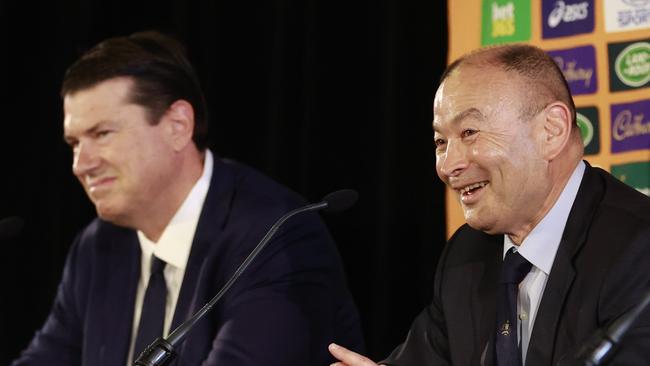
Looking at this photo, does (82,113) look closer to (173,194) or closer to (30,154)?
(173,194)

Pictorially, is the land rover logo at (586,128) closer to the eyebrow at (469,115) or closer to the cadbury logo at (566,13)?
the cadbury logo at (566,13)

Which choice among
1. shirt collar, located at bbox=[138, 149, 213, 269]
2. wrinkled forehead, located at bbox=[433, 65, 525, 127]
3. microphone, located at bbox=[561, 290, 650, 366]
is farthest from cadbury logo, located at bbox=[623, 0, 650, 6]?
shirt collar, located at bbox=[138, 149, 213, 269]

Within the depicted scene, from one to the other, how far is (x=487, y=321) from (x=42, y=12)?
9.38 feet

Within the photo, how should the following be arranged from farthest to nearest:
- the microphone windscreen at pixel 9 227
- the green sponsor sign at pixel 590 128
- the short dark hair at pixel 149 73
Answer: the short dark hair at pixel 149 73, the microphone windscreen at pixel 9 227, the green sponsor sign at pixel 590 128

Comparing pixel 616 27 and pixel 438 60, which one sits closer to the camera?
pixel 616 27

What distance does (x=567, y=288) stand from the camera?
2.44 m

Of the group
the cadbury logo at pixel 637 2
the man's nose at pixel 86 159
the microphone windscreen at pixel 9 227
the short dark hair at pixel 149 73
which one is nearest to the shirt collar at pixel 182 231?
the short dark hair at pixel 149 73

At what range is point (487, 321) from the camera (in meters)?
2.60

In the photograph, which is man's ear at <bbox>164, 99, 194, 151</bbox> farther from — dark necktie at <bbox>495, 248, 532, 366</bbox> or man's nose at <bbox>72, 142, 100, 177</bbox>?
dark necktie at <bbox>495, 248, 532, 366</bbox>

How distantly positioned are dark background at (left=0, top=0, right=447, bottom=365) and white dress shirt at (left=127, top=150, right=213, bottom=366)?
1.88 ft

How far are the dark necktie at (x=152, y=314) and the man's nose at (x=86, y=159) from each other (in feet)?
1.35

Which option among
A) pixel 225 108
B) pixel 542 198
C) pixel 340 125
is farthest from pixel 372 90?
pixel 542 198

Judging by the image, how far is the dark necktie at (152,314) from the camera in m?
3.36

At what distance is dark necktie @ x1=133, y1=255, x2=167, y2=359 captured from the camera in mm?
3355
